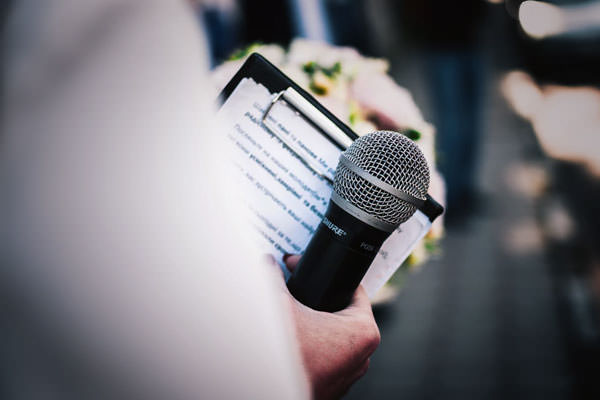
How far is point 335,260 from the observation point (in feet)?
2.31

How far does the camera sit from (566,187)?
3.79 metres

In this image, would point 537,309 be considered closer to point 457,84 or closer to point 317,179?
point 457,84

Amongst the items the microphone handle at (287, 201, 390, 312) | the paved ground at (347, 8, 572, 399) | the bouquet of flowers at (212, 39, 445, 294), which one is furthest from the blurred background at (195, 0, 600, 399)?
the microphone handle at (287, 201, 390, 312)

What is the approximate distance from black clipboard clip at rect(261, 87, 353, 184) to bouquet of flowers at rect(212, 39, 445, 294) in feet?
0.60

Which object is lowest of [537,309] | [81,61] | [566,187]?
[537,309]

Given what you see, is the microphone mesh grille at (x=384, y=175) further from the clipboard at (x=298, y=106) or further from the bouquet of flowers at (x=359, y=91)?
the bouquet of flowers at (x=359, y=91)

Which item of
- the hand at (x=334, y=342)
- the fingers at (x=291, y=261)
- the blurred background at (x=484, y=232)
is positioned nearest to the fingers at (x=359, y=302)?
the hand at (x=334, y=342)

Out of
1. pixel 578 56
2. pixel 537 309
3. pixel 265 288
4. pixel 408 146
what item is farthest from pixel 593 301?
pixel 578 56

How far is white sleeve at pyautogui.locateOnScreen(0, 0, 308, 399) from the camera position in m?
0.35

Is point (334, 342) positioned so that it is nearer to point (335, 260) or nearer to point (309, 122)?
point (335, 260)

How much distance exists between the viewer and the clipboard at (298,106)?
0.80 m

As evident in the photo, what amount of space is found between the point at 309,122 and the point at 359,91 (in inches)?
13.2

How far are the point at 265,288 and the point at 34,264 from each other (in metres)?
0.17

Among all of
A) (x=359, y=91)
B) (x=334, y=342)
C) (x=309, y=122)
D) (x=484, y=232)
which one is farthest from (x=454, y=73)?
(x=334, y=342)
